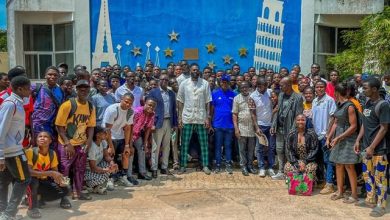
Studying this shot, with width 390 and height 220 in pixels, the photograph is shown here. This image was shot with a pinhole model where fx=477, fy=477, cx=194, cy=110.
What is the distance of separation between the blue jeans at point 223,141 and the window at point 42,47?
808cm

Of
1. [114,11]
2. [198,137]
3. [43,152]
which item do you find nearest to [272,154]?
[198,137]

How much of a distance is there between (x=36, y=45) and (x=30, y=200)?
1047 centimetres

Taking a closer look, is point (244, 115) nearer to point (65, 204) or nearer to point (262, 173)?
point (262, 173)

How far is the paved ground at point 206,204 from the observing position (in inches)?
244

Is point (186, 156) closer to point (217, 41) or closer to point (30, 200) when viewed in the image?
point (30, 200)

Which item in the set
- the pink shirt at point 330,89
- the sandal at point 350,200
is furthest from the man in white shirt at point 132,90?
the sandal at point 350,200

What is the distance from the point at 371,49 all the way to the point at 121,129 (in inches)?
268

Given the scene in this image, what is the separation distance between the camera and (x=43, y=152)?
20.5ft

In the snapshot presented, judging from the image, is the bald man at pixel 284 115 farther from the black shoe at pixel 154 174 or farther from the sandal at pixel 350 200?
the black shoe at pixel 154 174

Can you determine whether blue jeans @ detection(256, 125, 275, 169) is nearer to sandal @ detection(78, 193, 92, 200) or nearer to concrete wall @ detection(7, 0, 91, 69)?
sandal @ detection(78, 193, 92, 200)

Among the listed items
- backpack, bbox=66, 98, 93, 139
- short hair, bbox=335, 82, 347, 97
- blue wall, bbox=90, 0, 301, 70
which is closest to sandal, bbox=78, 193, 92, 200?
backpack, bbox=66, 98, 93, 139

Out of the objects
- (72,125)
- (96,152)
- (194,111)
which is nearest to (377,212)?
(194,111)

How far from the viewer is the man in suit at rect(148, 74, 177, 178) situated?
8.38 m

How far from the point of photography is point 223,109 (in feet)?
28.6
